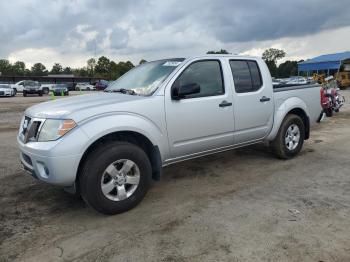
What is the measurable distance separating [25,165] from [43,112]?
68cm

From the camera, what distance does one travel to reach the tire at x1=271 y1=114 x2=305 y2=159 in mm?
6019

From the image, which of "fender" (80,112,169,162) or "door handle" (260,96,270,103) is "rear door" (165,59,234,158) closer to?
"fender" (80,112,169,162)

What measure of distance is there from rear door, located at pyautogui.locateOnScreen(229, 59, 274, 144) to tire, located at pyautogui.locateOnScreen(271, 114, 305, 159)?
0.36 metres

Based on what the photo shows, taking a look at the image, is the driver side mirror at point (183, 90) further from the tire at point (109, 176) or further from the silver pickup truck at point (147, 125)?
the tire at point (109, 176)

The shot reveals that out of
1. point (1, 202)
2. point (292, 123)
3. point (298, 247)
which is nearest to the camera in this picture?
point (298, 247)

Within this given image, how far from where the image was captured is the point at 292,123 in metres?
6.16

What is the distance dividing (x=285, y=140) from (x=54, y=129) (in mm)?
4001

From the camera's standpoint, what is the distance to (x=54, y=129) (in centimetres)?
373

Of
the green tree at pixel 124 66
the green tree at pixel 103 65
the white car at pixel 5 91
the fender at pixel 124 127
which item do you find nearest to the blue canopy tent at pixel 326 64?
the white car at pixel 5 91

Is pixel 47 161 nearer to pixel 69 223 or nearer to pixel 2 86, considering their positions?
pixel 69 223

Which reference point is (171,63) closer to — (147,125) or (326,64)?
(147,125)

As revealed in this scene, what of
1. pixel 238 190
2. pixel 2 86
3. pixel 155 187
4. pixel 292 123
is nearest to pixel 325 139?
pixel 292 123

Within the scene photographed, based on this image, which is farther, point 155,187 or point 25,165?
point 155,187

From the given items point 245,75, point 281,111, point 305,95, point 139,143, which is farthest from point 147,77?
point 305,95
